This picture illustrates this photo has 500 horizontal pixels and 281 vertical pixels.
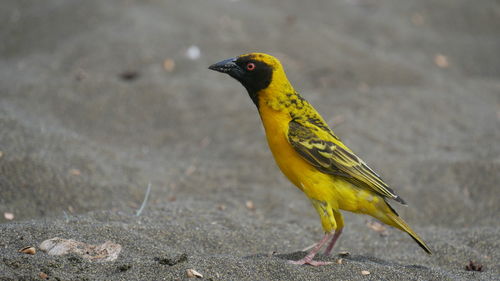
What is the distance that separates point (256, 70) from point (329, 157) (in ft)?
3.04

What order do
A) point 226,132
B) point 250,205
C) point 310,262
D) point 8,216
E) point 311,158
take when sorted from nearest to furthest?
point 310,262 → point 311,158 → point 8,216 → point 250,205 → point 226,132

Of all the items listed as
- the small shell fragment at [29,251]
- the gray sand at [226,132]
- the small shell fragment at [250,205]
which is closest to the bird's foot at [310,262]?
the gray sand at [226,132]

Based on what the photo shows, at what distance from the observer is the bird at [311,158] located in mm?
4688

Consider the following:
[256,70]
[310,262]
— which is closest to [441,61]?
[256,70]

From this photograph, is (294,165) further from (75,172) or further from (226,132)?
(226,132)

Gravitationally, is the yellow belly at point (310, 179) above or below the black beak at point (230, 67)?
below

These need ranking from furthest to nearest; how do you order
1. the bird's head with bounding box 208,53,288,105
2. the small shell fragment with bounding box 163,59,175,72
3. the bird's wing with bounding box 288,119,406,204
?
the small shell fragment with bounding box 163,59,175,72, the bird's head with bounding box 208,53,288,105, the bird's wing with bounding box 288,119,406,204

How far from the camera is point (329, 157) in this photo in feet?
15.5

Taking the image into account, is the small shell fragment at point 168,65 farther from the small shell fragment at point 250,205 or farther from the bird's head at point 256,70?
the bird's head at point 256,70

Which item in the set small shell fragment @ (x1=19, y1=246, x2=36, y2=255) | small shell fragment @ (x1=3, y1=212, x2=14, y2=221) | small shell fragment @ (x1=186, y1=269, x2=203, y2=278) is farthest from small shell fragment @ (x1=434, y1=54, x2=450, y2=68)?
small shell fragment @ (x1=19, y1=246, x2=36, y2=255)

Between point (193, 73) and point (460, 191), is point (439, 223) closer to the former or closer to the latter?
point (460, 191)

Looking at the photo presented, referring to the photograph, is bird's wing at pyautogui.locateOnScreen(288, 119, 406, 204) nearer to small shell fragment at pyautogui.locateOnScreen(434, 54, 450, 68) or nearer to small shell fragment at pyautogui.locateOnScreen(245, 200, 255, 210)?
small shell fragment at pyautogui.locateOnScreen(245, 200, 255, 210)

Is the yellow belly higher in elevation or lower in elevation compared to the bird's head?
lower

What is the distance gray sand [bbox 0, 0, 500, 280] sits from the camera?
4.73 metres
